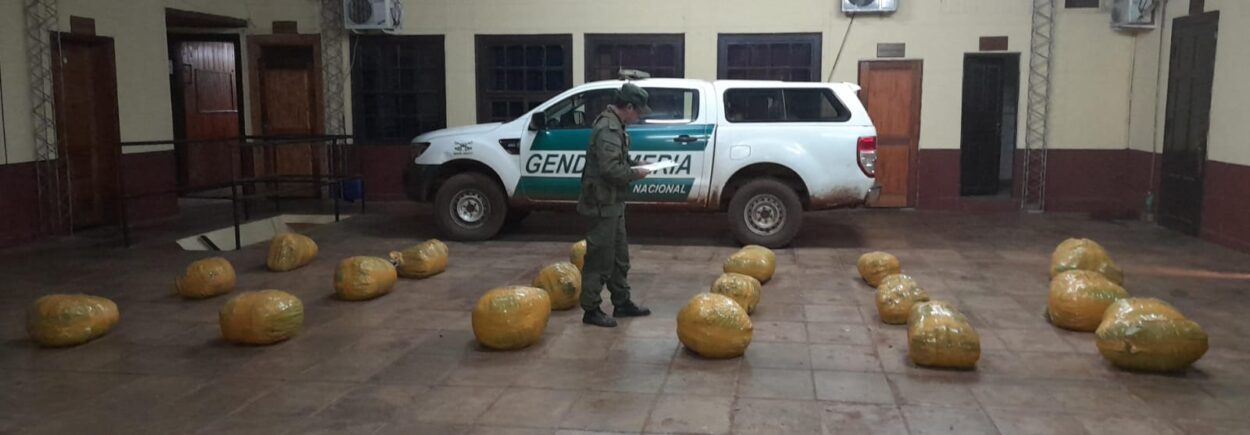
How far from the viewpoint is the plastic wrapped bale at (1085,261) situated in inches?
298

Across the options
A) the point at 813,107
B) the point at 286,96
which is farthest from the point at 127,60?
the point at 813,107

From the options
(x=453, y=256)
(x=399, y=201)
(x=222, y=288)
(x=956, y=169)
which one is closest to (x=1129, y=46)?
(x=956, y=169)

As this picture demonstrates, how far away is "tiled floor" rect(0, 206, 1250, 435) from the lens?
4656 mm

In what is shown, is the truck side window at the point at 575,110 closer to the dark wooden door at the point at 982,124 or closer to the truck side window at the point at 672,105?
the truck side window at the point at 672,105

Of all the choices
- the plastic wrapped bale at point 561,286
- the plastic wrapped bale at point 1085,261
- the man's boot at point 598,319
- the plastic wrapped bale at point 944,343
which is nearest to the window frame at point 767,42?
the plastic wrapped bale at point 1085,261

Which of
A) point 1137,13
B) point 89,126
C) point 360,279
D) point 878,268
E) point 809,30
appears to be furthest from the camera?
point 809,30

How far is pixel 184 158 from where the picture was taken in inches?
592

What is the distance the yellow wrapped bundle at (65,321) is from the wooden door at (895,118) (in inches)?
390

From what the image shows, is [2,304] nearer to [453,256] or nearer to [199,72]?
[453,256]

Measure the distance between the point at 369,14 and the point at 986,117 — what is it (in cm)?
892

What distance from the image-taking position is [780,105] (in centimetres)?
999

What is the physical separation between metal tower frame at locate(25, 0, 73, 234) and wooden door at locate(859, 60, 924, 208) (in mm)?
10043

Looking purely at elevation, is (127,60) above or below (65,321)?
above

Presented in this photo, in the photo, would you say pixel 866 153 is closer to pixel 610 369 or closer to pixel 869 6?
pixel 869 6
